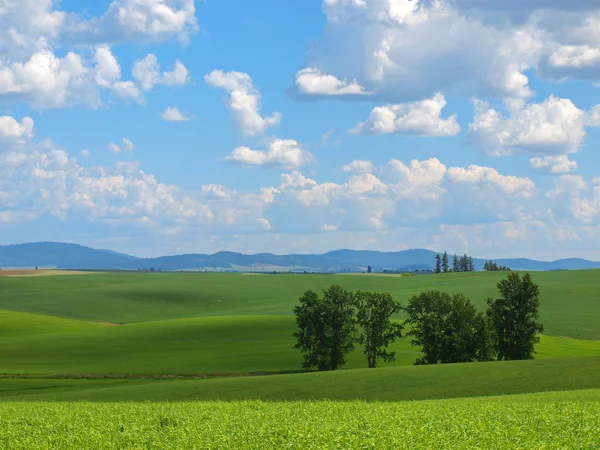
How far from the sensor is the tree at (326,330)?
212ft

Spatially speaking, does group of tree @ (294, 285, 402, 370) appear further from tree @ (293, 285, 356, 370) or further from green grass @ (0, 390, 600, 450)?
green grass @ (0, 390, 600, 450)

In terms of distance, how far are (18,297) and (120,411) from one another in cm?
10970

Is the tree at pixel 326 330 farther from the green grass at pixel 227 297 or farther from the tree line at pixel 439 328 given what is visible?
the green grass at pixel 227 297

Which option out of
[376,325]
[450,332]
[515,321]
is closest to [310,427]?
[450,332]

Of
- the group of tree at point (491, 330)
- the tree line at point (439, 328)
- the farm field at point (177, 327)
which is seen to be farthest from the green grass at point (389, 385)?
the farm field at point (177, 327)

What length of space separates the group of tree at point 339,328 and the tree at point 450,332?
273 cm

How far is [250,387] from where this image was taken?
39281 mm

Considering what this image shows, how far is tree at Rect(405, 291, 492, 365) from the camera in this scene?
64.8 meters

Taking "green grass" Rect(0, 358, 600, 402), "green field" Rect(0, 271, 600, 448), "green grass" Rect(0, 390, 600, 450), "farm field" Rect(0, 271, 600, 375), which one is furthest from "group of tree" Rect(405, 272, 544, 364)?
"green grass" Rect(0, 390, 600, 450)

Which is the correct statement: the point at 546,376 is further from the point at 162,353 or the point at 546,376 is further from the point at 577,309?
the point at 577,309

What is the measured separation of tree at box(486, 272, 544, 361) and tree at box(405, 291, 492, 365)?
1183 millimetres

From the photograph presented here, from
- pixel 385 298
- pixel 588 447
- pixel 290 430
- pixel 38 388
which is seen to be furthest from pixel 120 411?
pixel 385 298

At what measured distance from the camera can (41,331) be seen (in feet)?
289

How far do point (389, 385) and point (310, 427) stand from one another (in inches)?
877
